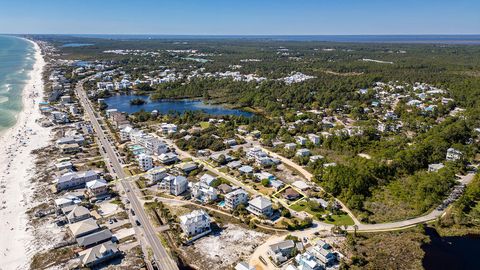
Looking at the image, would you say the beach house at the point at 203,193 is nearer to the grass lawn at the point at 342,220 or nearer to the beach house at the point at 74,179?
the grass lawn at the point at 342,220

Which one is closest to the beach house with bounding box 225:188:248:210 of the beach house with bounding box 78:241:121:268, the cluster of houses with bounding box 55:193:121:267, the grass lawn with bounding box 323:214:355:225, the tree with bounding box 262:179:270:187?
the tree with bounding box 262:179:270:187

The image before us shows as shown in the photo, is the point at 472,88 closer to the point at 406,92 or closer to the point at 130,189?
the point at 406,92

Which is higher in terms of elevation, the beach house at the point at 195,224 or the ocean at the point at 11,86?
the ocean at the point at 11,86

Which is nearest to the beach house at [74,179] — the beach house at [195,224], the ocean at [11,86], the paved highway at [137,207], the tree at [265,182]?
the paved highway at [137,207]

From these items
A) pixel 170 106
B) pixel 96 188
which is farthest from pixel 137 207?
pixel 170 106

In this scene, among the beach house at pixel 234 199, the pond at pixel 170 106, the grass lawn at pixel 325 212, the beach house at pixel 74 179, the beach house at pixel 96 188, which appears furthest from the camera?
the pond at pixel 170 106

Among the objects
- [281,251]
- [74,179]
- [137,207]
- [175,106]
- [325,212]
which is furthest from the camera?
[175,106]

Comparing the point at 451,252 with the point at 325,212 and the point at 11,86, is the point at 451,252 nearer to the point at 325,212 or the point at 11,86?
the point at 325,212

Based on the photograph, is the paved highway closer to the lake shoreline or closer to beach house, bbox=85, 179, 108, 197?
beach house, bbox=85, 179, 108, 197
